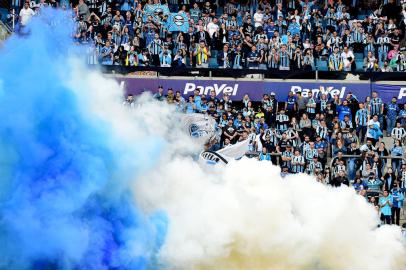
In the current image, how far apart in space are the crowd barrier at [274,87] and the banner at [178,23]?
2.01m

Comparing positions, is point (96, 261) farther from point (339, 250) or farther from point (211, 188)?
point (339, 250)

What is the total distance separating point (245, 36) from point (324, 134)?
5.49 m

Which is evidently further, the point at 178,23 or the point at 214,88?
the point at 178,23

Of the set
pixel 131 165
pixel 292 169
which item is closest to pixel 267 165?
pixel 131 165

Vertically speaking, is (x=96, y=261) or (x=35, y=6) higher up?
(x=35, y=6)

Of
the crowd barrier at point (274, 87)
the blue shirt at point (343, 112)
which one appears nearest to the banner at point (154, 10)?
the crowd barrier at point (274, 87)

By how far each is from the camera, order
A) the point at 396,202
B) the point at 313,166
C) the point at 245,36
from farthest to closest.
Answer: the point at 245,36, the point at 313,166, the point at 396,202

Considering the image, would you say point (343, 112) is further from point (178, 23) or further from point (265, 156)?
point (178, 23)

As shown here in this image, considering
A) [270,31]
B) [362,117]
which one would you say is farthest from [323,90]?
[270,31]

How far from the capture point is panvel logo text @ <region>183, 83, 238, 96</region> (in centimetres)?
3378

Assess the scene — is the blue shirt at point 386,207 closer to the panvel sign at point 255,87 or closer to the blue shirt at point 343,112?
the blue shirt at point 343,112

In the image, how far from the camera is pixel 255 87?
34.0 metres

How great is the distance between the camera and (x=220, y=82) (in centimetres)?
3400

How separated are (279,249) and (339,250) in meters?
1.27
